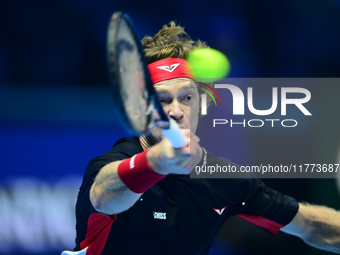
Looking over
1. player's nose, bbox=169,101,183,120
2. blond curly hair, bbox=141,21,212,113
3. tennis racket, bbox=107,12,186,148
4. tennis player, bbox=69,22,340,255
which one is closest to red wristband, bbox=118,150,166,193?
tennis player, bbox=69,22,340,255

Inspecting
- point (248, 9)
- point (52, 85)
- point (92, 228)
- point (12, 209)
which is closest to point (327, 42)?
point (248, 9)

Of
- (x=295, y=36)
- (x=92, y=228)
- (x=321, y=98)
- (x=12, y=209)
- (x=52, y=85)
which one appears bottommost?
(x=12, y=209)

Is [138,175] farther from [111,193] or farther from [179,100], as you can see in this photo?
[179,100]

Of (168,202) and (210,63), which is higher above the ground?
(210,63)

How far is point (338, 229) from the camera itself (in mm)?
2355

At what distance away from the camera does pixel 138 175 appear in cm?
134

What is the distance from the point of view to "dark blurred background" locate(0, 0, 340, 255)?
3357 mm

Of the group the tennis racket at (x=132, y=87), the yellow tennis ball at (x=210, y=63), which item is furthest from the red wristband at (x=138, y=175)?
the yellow tennis ball at (x=210, y=63)

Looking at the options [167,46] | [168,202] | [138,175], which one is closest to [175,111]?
[168,202]

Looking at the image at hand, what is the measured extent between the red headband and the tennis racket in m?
0.90

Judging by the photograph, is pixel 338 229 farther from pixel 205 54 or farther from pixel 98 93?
pixel 98 93

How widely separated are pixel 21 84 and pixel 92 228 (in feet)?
7.45

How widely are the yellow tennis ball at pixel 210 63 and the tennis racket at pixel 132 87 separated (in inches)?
57.6

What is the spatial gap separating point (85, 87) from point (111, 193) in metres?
2.31
